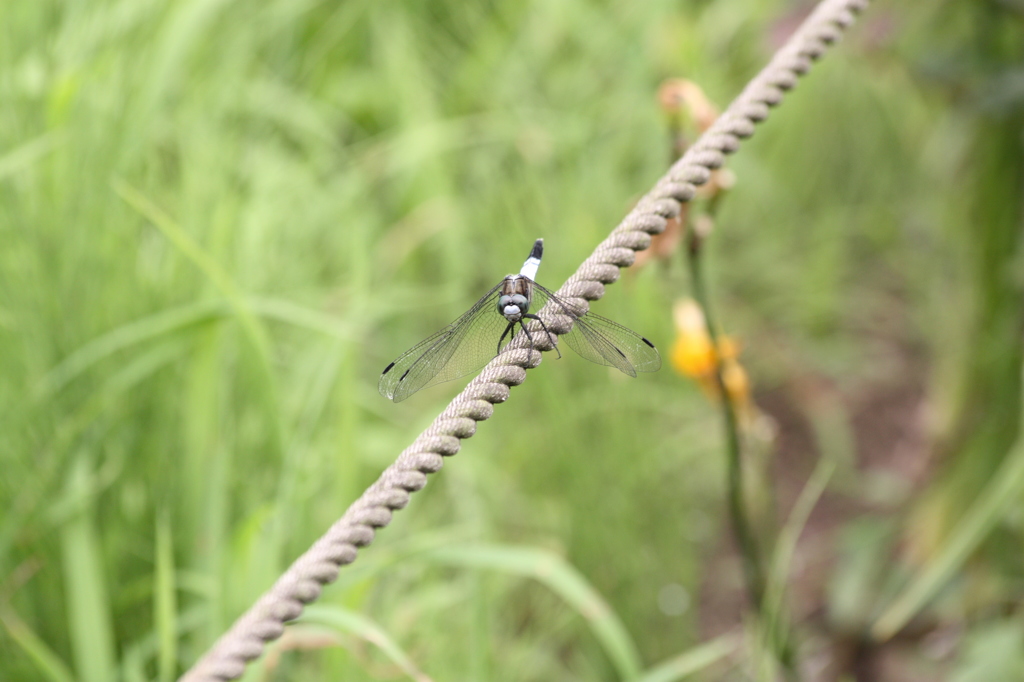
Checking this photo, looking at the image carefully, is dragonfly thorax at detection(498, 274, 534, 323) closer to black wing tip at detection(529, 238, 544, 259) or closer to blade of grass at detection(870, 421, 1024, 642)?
black wing tip at detection(529, 238, 544, 259)

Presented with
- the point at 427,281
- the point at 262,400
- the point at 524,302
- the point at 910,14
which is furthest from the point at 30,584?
the point at 910,14

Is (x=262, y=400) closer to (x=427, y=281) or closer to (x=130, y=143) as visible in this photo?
(x=130, y=143)

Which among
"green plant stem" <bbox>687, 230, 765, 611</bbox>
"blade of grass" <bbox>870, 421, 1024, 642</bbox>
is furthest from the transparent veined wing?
"blade of grass" <bbox>870, 421, 1024, 642</bbox>

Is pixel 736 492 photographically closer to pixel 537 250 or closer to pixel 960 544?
pixel 960 544

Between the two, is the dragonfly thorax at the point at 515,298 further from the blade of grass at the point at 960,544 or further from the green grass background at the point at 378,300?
the blade of grass at the point at 960,544

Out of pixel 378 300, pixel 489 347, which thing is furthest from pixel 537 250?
pixel 378 300

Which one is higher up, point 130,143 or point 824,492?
point 130,143

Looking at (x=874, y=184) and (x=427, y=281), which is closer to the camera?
(x=427, y=281)

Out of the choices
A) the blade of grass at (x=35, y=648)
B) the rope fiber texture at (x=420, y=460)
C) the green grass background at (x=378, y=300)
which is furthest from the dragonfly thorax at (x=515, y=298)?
the blade of grass at (x=35, y=648)
